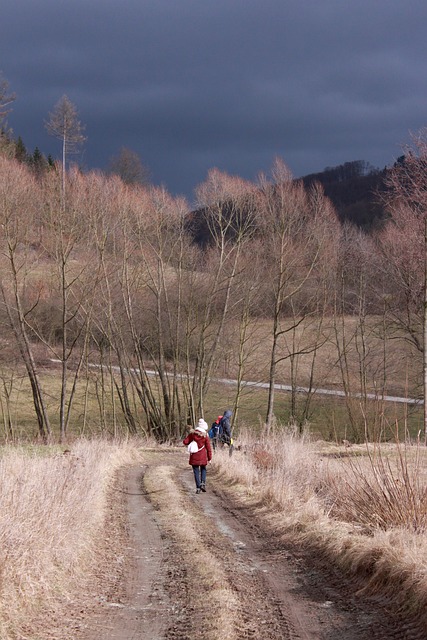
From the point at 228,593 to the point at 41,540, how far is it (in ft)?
7.05

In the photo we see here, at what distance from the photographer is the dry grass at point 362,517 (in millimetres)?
6689

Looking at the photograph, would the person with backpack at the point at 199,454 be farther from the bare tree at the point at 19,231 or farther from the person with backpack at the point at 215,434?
the bare tree at the point at 19,231

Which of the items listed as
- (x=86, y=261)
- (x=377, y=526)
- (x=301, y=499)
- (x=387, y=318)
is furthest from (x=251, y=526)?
(x=387, y=318)

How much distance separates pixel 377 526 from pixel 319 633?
2.50 metres

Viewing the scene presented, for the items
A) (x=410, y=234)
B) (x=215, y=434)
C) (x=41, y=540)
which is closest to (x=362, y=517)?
(x=41, y=540)

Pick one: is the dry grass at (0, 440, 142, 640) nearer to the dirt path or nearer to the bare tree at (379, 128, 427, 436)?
the dirt path

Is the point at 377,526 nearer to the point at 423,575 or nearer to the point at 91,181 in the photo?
the point at 423,575

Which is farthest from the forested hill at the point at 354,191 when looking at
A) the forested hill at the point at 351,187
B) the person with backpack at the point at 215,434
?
the person with backpack at the point at 215,434

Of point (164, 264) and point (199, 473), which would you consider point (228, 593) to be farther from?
point (164, 264)

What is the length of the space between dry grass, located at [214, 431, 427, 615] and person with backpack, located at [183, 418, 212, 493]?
104 centimetres

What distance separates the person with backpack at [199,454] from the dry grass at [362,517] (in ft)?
3.42

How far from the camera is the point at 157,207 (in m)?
34.0

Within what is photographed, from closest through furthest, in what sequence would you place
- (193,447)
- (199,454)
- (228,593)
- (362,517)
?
(228,593)
(362,517)
(199,454)
(193,447)

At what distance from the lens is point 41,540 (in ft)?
24.8
